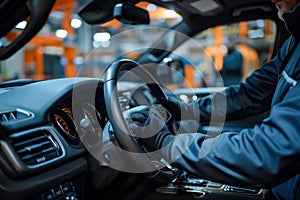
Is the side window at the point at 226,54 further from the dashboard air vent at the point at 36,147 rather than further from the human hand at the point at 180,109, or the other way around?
the dashboard air vent at the point at 36,147

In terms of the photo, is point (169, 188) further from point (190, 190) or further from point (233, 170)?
point (233, 170)

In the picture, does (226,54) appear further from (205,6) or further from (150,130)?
(150,130)

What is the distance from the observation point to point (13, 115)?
136cm

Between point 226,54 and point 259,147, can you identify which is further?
point 226,54

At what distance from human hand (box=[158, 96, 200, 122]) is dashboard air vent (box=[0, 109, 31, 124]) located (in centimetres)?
59

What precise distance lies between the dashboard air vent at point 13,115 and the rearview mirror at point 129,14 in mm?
694

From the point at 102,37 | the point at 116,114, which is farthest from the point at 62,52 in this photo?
the point at 116,114

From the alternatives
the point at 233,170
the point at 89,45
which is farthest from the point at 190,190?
the point at 89,45

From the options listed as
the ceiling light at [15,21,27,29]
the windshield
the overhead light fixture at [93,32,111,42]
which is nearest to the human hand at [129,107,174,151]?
the ceiling light at [15,21,27,29]

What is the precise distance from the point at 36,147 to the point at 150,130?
383 mm

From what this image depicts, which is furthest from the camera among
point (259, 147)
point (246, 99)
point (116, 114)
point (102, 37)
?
point (102, 37)

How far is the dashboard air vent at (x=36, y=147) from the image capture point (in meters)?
1.25

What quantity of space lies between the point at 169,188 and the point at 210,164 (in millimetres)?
669

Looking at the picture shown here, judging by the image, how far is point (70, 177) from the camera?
4.64ft
